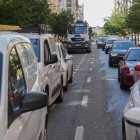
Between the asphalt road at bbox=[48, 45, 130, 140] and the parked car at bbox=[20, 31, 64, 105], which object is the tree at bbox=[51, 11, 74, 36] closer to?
the asphalt road at bbox=[48, 45, 130, 140]

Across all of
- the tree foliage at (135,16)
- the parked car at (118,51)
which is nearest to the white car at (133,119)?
the parked car at (118,51)

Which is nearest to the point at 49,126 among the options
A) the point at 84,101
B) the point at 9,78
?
the point at 84,101

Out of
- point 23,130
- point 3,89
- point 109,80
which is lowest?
point 109,80

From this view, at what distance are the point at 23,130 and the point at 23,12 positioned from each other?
25726mm

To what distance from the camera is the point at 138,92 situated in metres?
5.79

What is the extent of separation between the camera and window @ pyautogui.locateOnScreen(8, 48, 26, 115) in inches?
161

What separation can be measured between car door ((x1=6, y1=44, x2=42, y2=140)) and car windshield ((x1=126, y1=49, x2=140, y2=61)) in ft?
38.3

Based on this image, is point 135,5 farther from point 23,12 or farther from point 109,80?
point 109,80

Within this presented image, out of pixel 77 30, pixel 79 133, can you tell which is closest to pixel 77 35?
pixel 77 30

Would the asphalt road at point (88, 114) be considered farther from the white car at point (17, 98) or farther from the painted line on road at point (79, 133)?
the white car at point (17, 98)

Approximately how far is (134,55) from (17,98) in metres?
12.9

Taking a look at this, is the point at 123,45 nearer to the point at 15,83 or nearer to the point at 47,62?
the point at 47,62

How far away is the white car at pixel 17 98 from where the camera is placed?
3.76 meters

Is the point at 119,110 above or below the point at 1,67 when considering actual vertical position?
below
